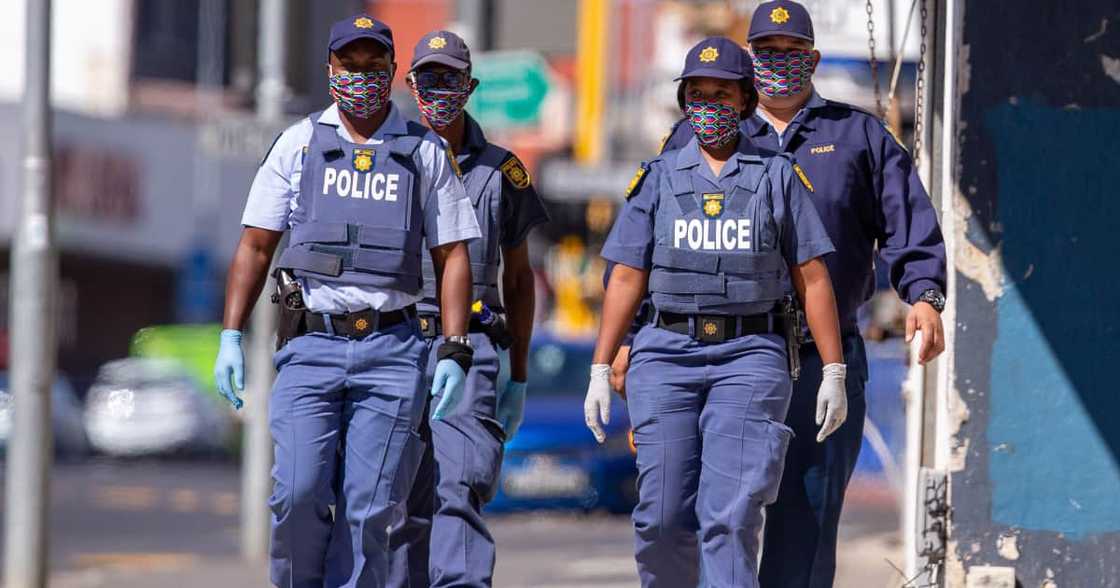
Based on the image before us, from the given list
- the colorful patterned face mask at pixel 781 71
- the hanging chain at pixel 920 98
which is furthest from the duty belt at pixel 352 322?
the hanging chain at pixel 920 98

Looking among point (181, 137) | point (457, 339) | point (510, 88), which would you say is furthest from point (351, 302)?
point (181, 137)

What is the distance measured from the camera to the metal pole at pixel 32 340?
11.4 m

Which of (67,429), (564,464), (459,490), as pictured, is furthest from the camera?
(67,429)

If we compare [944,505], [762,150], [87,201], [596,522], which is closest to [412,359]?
[762,150]

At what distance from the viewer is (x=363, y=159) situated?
6.74 meters

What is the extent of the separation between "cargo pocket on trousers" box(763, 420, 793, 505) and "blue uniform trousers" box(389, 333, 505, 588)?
4.01ft

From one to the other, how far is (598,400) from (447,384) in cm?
48

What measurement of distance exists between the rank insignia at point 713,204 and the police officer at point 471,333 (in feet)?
3.72

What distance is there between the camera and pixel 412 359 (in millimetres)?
6723

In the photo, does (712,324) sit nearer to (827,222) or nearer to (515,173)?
(827,222)

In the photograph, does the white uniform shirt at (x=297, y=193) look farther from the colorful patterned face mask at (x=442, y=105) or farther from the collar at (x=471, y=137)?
the collar at (x=471, y=137)

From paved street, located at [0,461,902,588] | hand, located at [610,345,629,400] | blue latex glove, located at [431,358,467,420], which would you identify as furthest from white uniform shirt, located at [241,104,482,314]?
paved street, located at [0,461,902,588]

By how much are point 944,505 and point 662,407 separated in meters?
1.43

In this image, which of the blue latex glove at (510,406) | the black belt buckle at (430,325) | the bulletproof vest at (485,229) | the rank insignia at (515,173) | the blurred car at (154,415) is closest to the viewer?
the black belt buckle at (430,325)
